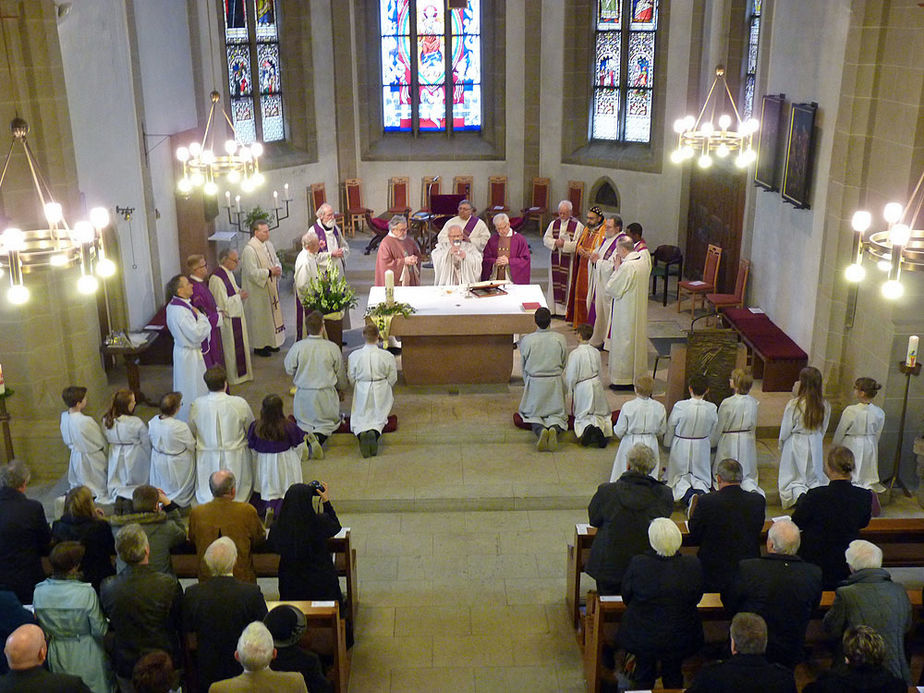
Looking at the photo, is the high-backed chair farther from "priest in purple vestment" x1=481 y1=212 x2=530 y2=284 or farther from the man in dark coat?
the man in dark coat

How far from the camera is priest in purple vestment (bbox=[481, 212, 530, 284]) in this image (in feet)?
45.3

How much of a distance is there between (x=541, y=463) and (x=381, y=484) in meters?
1.64

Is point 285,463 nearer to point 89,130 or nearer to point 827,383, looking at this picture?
point 89,130

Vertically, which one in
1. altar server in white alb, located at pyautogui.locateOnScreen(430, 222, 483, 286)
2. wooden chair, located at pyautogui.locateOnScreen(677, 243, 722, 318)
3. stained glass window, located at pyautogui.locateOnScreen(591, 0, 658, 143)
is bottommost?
wooden chair, located at pyautogui.locateOnScreen(677, 243, 722, 318)

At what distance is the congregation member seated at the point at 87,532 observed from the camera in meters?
6.61

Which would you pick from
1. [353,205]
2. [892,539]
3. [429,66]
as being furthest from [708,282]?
[429,66]

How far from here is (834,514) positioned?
693 centimetres

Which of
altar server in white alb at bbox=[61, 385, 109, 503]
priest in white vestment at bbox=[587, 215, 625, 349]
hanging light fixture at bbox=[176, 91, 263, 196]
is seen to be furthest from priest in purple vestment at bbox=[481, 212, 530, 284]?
altar server in white alb at bbox=[61, 385, 109, 503]

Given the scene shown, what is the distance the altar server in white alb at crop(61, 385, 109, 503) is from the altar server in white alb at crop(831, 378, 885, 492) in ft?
21.7

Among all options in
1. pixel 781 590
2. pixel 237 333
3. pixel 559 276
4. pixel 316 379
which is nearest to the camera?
pixel 781 590

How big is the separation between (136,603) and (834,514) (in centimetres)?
454

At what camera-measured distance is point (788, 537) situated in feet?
19.5

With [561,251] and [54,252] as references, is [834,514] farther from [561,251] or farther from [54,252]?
[561,251]

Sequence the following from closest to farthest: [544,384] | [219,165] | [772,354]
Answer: [544,384]
[772,354]
[219,165]
